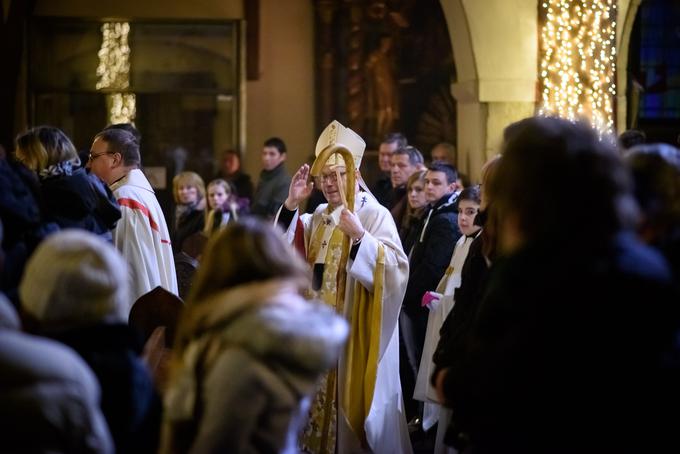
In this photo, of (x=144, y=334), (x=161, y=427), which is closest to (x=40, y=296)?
(x=161, y=427)

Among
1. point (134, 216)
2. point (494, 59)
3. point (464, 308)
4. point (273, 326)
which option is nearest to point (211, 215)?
point (494, 59)

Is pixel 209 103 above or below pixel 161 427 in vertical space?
above

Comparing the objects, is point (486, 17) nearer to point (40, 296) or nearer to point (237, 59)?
point (237, 59)

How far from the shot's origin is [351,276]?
24.5ft

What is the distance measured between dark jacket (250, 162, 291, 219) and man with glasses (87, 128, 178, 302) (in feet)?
15.2

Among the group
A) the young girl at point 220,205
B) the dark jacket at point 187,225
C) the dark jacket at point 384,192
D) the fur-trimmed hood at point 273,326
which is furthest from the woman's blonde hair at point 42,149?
the young girl at point 220,205

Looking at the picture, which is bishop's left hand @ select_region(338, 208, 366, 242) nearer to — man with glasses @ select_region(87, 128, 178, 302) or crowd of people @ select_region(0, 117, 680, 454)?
man with glasses @ select_region(87, 128, 178, 302)

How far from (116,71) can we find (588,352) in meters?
13.2

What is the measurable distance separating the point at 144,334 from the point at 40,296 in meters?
2.22

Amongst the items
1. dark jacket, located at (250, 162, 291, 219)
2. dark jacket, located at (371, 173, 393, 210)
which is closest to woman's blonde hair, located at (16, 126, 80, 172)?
dark jacket, located at (371, 173, 393, 210)

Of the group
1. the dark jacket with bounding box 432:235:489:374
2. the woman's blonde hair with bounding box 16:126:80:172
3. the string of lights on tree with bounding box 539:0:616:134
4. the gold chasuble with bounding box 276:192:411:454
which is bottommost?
the gold chasuble with bounding box 276:192:411:454

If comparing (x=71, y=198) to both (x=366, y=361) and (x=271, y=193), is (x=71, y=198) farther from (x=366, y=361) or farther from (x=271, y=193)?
(x=271, y=193)

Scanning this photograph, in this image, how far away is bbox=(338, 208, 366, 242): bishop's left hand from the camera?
7.16 metres

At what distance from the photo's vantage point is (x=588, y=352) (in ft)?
10.8
